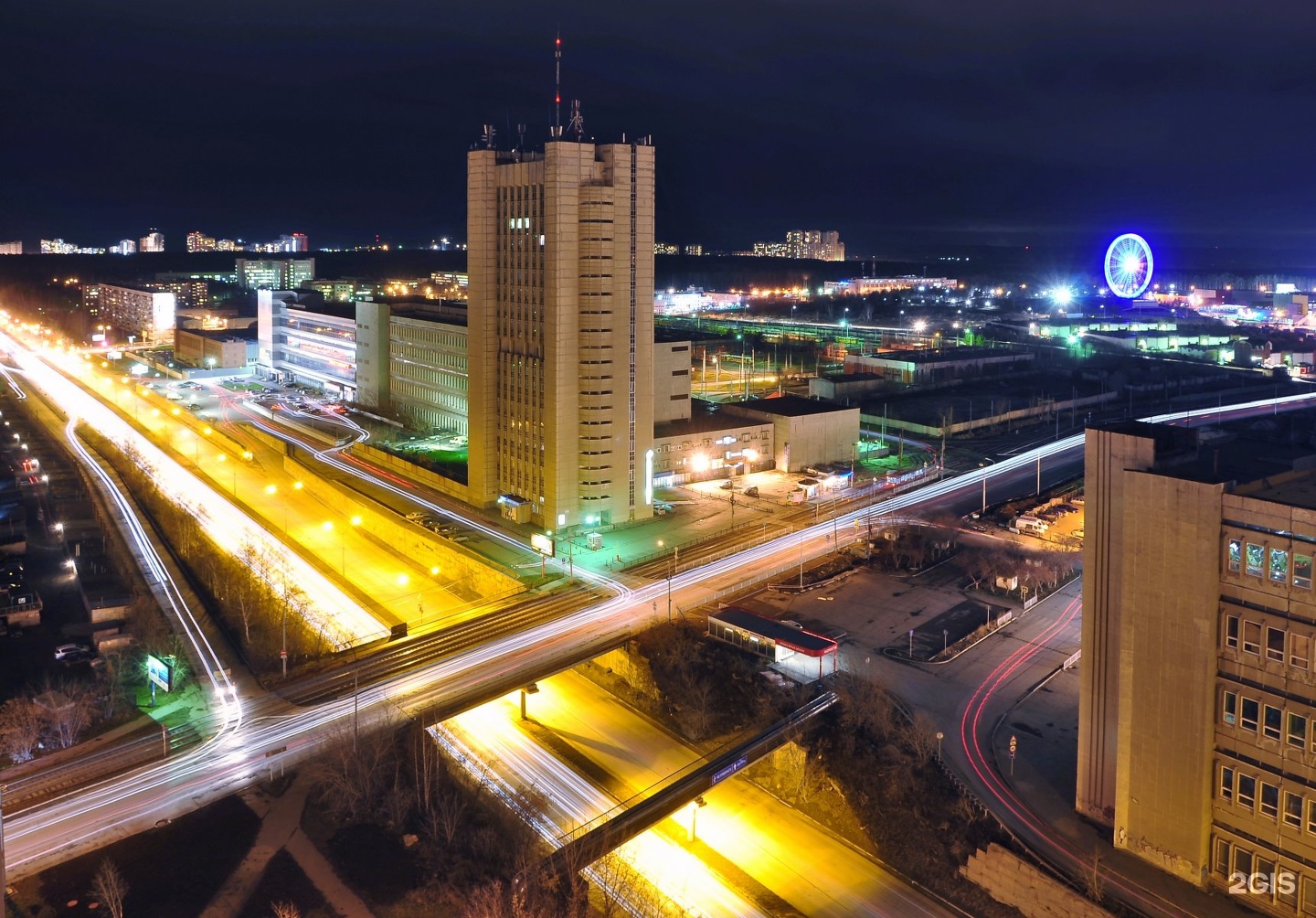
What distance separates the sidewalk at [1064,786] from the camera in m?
17.7

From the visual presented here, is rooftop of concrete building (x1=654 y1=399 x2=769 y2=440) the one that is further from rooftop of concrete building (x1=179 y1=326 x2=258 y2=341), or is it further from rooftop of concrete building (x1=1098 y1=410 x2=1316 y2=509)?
rooftop of concrete building (x1=179 y1=326 x2=258 y2=341)

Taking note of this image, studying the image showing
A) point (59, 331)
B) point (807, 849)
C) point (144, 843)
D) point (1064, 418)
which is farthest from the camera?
point (59, 331)

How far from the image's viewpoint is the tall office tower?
125 ft

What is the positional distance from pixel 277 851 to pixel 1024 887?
14.7 meters

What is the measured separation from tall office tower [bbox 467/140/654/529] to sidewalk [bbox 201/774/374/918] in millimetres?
19119

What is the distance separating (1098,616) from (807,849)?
8043 millimetres

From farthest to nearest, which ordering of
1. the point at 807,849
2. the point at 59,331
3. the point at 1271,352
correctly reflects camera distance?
the point at 59,331 → the point at 1271,352 → the point at 807,849

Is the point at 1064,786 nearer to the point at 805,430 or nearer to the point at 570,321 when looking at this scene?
the point at 570,321

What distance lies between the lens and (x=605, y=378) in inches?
1543

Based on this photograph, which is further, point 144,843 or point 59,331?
point 59,331

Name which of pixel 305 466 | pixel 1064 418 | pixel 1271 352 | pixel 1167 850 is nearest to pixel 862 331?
pixel 1271 352

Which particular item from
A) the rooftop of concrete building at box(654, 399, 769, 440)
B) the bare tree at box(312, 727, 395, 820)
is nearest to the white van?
the rooftop of concrete building at box(654, 399, 769, 440)

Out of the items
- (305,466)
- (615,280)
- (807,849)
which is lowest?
(807,849)

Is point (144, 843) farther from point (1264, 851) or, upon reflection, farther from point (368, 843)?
point (1264, 851)
